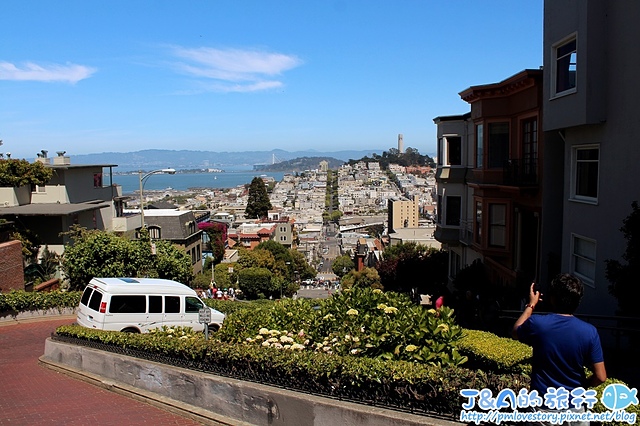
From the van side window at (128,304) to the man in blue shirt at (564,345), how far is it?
1089cm

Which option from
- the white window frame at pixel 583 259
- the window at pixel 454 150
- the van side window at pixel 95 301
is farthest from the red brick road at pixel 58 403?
the window at pixel 454 150

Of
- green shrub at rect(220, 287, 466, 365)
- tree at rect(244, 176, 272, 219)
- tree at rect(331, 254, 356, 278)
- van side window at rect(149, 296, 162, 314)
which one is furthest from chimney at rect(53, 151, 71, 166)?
tree at rect(244, 176, 272, 219)

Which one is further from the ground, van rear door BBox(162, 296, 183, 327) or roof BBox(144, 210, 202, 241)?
van rear door BBox(162, 296, 183, 327)

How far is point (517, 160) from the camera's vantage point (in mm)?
17891

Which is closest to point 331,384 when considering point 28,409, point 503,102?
point 28,409

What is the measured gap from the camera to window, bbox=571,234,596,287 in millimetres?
12812

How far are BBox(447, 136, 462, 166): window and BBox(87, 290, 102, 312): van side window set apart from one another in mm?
16181

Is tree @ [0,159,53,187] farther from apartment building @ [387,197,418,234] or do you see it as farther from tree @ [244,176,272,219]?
apartment building @ [387,197,418,234]

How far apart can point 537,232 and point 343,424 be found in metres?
12.4

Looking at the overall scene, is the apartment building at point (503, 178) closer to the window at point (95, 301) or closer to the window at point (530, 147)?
the window at point (530, 147)

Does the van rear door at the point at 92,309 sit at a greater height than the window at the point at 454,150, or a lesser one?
lesser

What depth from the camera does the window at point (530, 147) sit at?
17016mm

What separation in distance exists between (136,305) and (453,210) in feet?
50.3

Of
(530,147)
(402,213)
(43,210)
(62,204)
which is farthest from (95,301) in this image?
(402,213)
